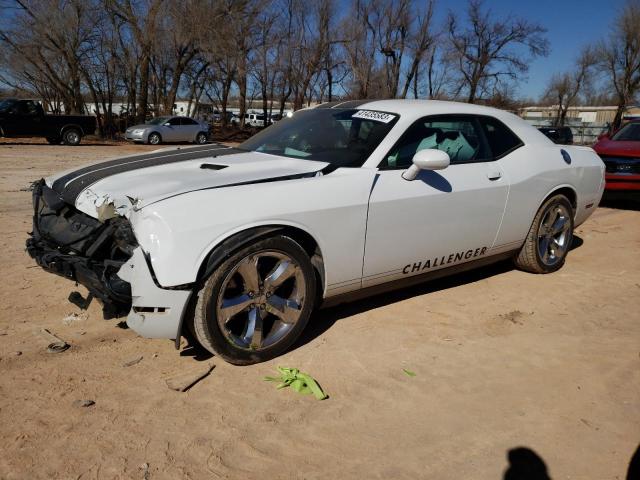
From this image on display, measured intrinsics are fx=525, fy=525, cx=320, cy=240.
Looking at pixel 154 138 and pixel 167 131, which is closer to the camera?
pixel 154 138

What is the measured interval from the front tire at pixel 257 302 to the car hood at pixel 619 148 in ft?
24.5

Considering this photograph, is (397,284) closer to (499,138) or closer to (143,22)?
(499,138)

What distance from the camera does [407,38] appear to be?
118 ft

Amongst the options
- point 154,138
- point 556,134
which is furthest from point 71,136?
point 556,134

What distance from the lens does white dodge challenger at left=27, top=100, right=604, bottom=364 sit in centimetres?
276

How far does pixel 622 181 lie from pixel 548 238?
15.1 feet

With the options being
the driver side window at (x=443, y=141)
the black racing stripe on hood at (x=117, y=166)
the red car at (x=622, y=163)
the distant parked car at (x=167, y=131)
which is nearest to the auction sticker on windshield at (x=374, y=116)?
the driver side window at (x=443, y=141)

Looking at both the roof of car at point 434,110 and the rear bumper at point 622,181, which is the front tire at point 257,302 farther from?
the rear bumper at point 622,181

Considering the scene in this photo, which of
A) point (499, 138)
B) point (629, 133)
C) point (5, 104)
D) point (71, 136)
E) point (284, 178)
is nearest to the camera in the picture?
point (284, 178)

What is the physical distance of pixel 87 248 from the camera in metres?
2.97

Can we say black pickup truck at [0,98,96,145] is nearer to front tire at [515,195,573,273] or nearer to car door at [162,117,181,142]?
car door at [162,117,181,142]

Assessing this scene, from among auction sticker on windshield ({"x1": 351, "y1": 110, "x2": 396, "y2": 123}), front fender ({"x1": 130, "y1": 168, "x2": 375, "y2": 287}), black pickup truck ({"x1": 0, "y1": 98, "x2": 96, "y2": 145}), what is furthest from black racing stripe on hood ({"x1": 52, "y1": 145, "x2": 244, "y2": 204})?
black pickup truck ({"x1": 0, "y1": 98, "x2": 96, "y2": 145})

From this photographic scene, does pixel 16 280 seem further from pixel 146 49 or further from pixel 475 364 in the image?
pixel 146 49

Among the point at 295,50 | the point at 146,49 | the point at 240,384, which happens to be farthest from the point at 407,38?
the point at 240,384
